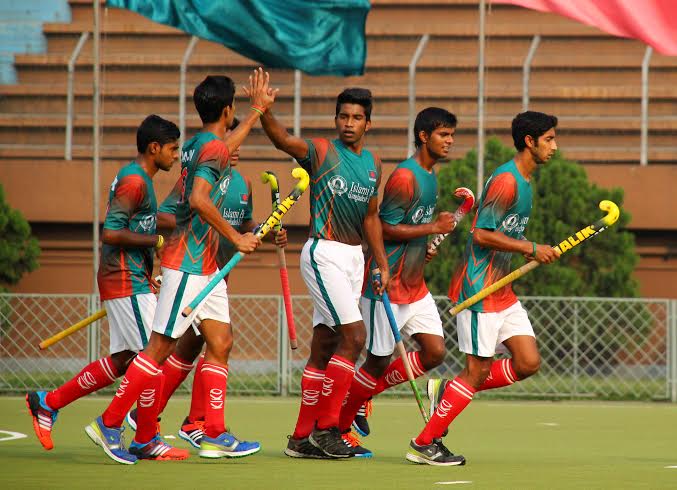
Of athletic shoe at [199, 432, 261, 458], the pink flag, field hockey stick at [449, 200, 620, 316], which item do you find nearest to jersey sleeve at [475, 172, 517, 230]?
field hockey stick at [449, 200, 620, 316]

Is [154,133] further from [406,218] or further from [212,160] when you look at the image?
[406,218]

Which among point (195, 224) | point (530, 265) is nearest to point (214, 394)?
point (195, 224)

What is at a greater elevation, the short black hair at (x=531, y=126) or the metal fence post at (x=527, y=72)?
the metal fence post at (x=527, y=72)

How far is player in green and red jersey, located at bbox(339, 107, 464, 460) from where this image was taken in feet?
27.7

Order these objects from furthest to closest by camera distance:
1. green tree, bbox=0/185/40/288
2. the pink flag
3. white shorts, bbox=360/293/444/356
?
green tree, bbox=0/185/40/288
the pink flag
white shorts, bbox=360/293/444/356

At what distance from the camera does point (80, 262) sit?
1803 centimetres

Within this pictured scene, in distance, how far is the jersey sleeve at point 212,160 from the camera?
24.0 ft

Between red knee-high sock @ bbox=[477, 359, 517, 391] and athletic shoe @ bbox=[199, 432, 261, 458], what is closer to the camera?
athletic shoe @ bbox=[199, 432, 261, 458]

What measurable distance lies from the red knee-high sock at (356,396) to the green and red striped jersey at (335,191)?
3.15ft

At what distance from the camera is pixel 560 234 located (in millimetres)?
15242

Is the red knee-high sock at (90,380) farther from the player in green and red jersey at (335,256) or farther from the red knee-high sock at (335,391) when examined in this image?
the red knee-high sock at (335,391)

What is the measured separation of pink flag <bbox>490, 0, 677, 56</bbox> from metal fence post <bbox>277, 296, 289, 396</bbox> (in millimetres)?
3663

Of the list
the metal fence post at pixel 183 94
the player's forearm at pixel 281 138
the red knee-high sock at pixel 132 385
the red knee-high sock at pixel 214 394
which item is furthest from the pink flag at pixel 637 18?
the red knee-high sock at pixel 132 385

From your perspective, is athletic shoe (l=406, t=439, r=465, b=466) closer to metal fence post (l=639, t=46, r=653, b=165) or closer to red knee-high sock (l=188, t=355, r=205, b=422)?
red knee-high sock (l=188, t=355, r=205, b=422)
